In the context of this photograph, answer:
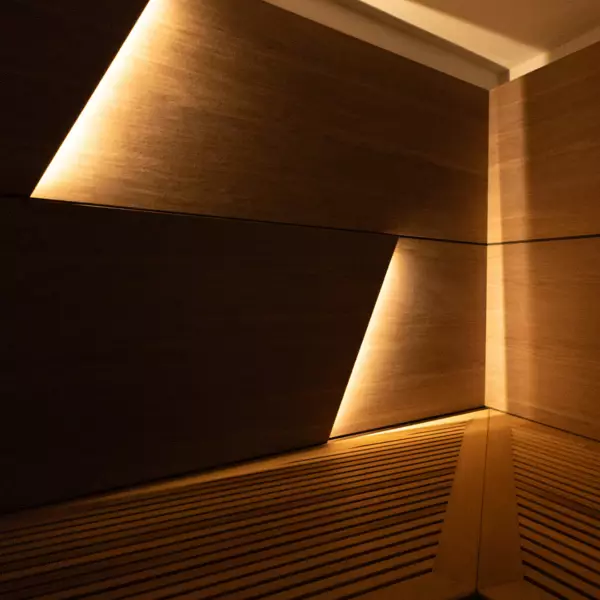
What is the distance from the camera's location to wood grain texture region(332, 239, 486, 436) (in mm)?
2324

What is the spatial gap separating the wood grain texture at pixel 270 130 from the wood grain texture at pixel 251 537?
95 centimetres

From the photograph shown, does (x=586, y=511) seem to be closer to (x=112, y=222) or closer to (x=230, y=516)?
(x=230, y=516)

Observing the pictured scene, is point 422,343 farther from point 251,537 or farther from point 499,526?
point 251,537

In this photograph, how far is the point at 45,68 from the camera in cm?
143

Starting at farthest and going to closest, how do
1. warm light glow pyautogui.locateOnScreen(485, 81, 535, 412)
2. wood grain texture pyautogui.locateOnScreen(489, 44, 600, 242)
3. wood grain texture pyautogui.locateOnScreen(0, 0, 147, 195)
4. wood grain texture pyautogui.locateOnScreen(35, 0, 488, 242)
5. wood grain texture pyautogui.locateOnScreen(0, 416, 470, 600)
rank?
1. warm light glow pyautogui.locateOnScreen(485, 81, 535, 412)
2. wood grain texture pyautogui.locateOnScreen(489, 44, 600, 242)
3. wood grain texture pyautogui.locateOnScreen(35, 0, 488, 242)
4. wood grain texture pyautogui.locateOnScreen(0, 0, 147, 195)
5. wood grain texture pyautogui.locateOnScreen(0, 416, 470, 600)

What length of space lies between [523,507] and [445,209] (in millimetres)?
1406

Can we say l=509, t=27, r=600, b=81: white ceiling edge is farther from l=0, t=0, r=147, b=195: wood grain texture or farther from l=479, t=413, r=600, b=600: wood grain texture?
l=0, t=0, r=147, b=195: wood grain texture

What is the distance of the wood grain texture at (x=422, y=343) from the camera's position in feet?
7.63

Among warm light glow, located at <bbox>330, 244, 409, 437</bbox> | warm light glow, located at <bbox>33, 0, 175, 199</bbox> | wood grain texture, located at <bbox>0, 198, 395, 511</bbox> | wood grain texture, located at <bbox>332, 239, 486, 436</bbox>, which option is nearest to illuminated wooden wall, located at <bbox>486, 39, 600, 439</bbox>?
wood grain texture, located at <bbox>332, 239, 486, 436</bbox>

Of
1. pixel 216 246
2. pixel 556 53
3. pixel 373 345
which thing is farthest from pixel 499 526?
pixel 556 53

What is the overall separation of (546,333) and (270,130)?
1.58m

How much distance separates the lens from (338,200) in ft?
6.91

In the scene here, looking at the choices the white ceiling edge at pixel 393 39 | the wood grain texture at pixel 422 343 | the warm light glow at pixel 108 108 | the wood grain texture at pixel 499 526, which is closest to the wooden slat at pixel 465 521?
the wood grain texture at pixel 499 526

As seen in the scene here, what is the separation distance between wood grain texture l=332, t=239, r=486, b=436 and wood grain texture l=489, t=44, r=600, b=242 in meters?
0.29
